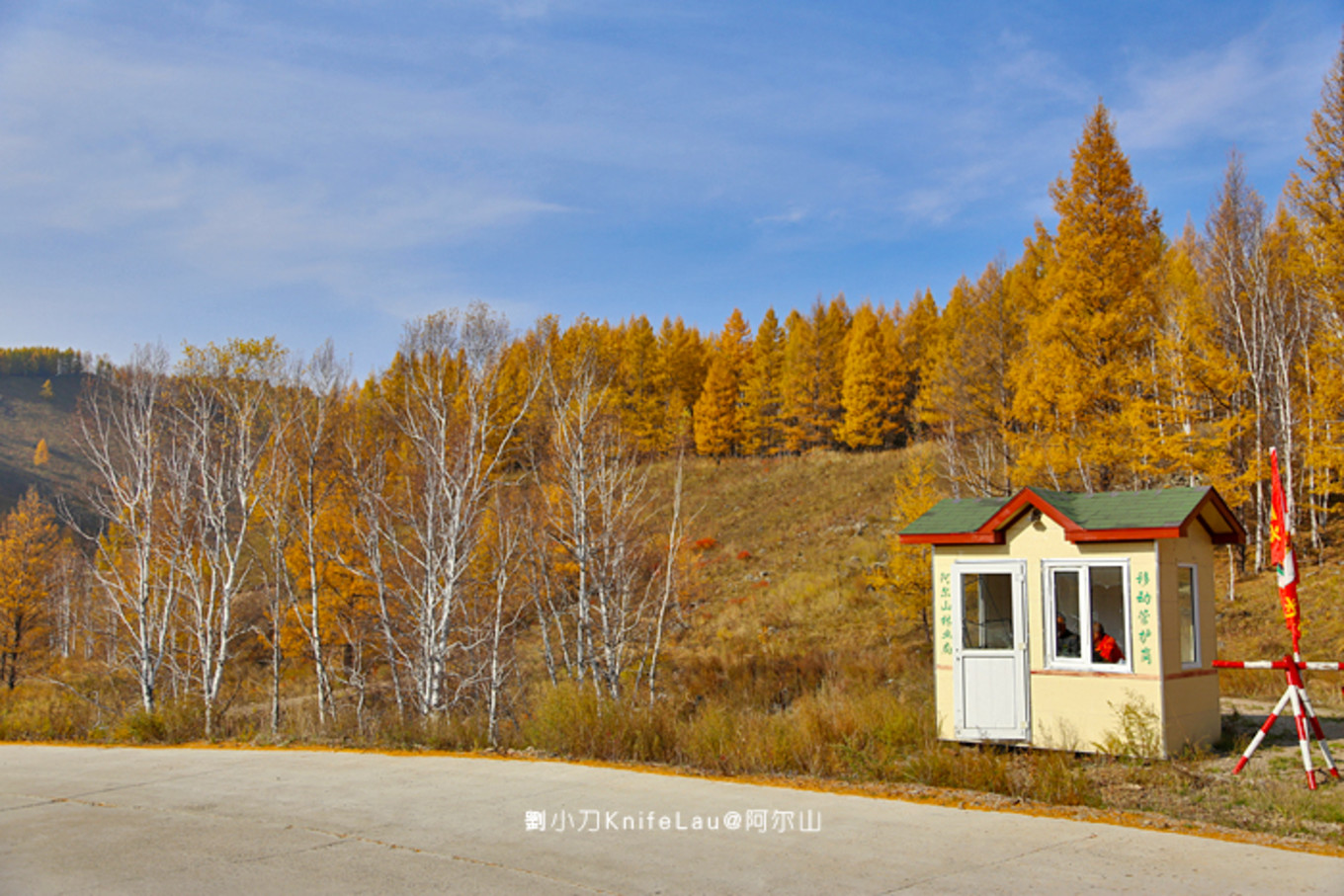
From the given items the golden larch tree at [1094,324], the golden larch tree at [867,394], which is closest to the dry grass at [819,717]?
the golden larch tree at [1094,324]

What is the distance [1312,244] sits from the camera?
24.4 metres

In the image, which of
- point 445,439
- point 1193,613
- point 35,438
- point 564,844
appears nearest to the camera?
point 564,844

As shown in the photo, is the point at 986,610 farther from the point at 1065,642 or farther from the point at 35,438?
the point at 35,438

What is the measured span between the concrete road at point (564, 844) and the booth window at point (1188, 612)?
555cm

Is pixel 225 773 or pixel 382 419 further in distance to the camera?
pixel 382 419

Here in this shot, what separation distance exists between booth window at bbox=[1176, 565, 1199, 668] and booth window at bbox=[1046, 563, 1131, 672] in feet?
2.33

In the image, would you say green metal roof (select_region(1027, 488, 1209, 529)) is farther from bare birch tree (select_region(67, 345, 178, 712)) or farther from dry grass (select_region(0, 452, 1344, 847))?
bare birch tree (select_region(67, 345, 178, 712))

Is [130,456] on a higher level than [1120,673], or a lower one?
higher

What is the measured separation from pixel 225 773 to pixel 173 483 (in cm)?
1737

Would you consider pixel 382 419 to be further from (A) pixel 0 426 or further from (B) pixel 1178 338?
(A) pixel 0 426

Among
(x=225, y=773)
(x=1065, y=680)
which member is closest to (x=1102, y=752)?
(x=1065, y=680)

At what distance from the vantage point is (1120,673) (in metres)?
10.7

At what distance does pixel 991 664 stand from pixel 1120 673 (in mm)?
1463

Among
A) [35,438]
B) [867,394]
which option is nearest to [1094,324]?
[867,394]
